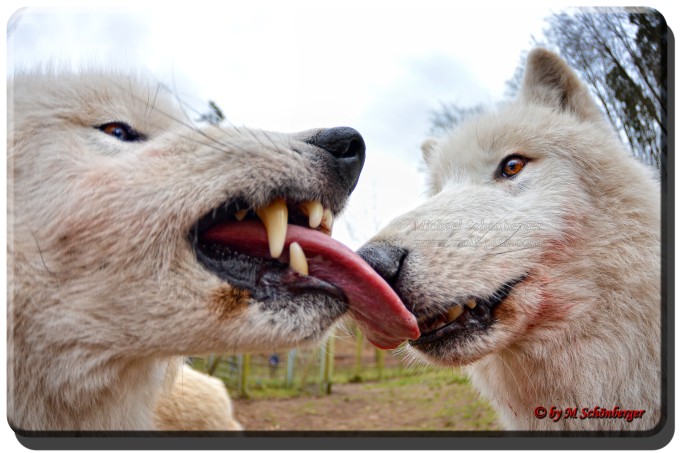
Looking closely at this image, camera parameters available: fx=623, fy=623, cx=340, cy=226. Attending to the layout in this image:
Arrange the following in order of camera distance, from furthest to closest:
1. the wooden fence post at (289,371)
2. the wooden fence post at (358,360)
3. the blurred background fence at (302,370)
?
the wooden fence post at (289,371), the blurred background fence at (302,370), the wooden fence post at (358,360)

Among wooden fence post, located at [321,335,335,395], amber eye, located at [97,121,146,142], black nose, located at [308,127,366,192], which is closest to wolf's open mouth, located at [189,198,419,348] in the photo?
black nose, located at [308,127,366,192]

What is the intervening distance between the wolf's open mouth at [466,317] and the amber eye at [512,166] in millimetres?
466

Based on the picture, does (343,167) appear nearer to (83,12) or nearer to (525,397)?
(525,397)

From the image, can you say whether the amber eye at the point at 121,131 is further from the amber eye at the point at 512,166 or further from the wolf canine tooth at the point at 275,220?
the amber eye at the point at 512,166

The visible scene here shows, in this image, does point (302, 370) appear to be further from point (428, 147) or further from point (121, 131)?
point (121, 131)

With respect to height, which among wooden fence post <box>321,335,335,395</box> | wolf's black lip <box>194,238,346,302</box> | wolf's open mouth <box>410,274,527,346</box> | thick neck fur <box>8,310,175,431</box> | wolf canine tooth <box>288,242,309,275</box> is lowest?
wooden fence post <box>321,335,335,395</box>

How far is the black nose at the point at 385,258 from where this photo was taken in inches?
87.5

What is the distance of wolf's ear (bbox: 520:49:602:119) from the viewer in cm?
275

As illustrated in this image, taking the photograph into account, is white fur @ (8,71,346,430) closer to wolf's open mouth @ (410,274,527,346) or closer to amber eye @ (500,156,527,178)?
wolf's open mouth @ (410,274,527,346)

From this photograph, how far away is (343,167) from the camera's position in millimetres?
2115

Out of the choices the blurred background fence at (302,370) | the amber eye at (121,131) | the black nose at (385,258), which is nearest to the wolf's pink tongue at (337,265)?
the black nose at (385,258)

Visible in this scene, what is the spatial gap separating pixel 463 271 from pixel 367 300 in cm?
Result: 46

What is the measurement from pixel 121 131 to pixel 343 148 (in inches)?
29.8

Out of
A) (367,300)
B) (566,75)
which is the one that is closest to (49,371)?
(367,300)
